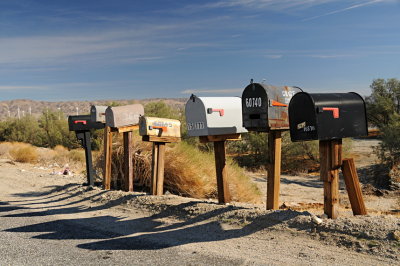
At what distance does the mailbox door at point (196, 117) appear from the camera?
18.2 ft

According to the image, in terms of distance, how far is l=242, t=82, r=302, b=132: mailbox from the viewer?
16.2ft

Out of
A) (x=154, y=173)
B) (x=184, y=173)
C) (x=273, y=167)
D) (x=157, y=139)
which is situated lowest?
(x=184, y=173)

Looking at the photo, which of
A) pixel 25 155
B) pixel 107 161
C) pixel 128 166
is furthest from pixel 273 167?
pixel 25 155

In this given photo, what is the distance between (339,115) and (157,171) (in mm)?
3270

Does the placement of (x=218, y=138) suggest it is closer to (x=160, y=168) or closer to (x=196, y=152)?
(x=160, y=168)

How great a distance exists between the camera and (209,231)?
15.7 feet

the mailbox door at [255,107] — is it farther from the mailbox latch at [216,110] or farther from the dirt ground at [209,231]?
the dirt ground at [209,231]

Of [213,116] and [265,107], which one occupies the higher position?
[265,107]

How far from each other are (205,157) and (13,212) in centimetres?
412

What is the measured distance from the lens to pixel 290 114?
4574 millimetres

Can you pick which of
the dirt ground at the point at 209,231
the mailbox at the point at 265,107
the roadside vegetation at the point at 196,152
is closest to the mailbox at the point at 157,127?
the dirt ground at the point at 209,231

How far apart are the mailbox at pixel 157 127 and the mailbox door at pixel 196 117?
103cm

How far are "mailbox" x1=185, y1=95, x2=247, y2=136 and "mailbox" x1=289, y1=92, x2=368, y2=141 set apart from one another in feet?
4.14

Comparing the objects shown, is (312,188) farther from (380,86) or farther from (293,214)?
(380,86)
